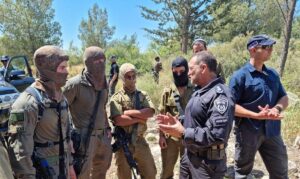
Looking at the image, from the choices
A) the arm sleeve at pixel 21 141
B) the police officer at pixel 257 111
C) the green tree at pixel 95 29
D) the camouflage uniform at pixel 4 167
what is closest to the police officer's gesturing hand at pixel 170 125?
the police officer at pixel 257 111

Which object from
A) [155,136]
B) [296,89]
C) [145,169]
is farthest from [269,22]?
[145,169]

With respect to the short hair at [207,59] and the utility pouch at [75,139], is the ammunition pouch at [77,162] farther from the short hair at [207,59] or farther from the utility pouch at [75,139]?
the short hair at [207,59]

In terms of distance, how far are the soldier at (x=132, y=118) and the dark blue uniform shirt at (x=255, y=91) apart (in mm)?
1016

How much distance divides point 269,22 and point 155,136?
34.0 m

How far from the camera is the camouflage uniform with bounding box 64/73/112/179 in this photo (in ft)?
12.1

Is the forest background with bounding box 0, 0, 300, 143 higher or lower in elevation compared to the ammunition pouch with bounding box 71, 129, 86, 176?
higher

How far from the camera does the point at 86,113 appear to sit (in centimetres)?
376

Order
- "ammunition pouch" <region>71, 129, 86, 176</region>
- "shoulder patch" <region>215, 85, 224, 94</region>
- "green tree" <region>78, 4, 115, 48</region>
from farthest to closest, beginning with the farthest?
"green tree" <region>78, 4, 115, 48</region> → "ammunition pouch" <region>71, 129, 86, 176</region> → "shoulder patch" <region>215, 85, 224, 94</region>

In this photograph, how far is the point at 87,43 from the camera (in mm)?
52031

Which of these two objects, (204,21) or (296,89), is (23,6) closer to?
(204,21)

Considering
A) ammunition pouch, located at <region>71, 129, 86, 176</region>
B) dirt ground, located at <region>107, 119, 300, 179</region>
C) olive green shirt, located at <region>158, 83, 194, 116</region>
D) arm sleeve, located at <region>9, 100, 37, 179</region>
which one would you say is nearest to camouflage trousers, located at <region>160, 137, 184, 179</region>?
olive green shirt, located at <region>158, 83, 194, 116</region>

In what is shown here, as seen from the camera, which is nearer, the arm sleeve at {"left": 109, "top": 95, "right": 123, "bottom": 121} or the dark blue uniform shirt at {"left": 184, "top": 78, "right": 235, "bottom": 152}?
the dark blue uniform shirt at {"left": 184, "top": 78, "right": 235, "bottom": 152}

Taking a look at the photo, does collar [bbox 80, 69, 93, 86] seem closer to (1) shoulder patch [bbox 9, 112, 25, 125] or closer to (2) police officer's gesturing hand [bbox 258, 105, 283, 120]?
(1) shoulder patch [bbox 9, 112, 25, 125]

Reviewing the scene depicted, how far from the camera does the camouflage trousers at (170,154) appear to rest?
4242mm
